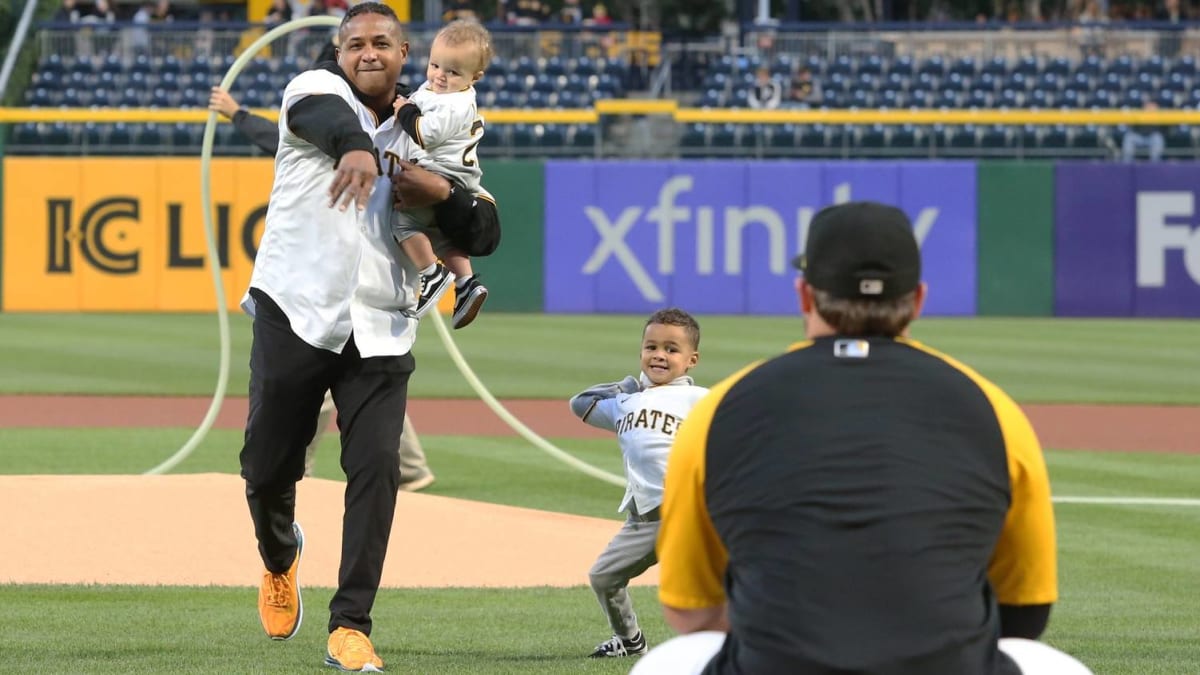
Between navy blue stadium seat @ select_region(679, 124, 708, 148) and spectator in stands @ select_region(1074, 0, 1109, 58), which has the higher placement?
spectator in stands @ select_region(1074, 0, 1109, 58)

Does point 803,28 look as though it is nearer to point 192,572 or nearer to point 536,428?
point 536,428

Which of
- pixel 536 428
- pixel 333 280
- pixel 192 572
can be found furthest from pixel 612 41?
pixel 333 280

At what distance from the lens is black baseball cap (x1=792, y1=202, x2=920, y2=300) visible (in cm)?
295

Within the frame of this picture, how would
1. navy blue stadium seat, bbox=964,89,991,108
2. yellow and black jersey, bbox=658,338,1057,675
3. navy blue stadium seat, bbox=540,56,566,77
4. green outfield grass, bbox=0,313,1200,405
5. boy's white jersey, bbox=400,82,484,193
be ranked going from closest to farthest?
yellow and black jersey, bbox=658,338,1057,675 < boy's white jersey, bbox=400,82,484,193 < green outfield grass, bbox=0,313,1200,405 < navy blue stadium seat, bbox=964,89,991,108 < navy blue stadium seat, bbox=540,56,566,77

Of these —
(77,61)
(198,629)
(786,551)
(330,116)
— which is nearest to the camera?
(786,551)

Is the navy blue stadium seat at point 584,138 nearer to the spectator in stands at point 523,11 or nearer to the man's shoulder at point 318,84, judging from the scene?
the spectator in stands at point 523,11

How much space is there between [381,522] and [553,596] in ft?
6.58

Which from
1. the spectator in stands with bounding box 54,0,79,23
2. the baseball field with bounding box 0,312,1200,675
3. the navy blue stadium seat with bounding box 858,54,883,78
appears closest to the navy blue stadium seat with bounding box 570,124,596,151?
the navy blue stadium seat with bounding box 858,54,883,78

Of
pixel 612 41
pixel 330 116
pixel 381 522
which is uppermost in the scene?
pixel 612 41

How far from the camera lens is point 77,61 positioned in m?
28.8

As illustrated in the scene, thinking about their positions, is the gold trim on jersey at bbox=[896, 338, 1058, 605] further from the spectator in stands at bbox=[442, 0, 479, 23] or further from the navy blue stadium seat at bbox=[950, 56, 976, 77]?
the spectator in stands at bbox=[442, 0, 479, 23]

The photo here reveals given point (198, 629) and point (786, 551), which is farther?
A: point (198, 629)

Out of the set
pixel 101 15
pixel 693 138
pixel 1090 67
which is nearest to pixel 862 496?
pixel 693 138

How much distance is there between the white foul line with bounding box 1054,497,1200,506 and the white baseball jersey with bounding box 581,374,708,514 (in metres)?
5.17
